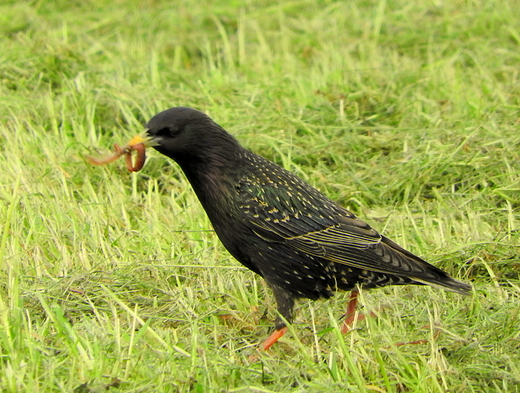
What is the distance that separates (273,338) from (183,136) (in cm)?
110

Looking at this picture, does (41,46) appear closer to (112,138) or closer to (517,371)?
(112,138)

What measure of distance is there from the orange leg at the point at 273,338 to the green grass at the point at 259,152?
1.9 inches

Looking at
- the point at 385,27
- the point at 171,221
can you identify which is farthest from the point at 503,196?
the point at 385,27

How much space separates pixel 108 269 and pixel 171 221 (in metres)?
0.75

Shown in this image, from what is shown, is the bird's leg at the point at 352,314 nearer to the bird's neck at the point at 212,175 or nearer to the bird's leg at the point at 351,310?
the bird's leg at the point at 351,310

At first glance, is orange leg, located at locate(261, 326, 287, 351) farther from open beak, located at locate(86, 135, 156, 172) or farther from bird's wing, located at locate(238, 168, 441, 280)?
open beak, located at locate(86, 135, 156, 172)

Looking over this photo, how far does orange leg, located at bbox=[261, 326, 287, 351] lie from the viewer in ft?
13.1

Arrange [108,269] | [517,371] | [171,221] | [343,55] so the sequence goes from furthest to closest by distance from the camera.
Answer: [343,55] → [171,221] → [108,269] → [517,371]

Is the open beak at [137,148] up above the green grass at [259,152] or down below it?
above

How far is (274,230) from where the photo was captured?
14.3 ft

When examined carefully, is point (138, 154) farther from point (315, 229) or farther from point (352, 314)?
point (352, 314)

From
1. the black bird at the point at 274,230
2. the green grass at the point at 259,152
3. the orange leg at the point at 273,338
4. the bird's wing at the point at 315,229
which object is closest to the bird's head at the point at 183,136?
the black bird at the point at 274,230

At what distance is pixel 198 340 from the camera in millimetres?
3859

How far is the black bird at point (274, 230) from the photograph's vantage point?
14.1 feet
